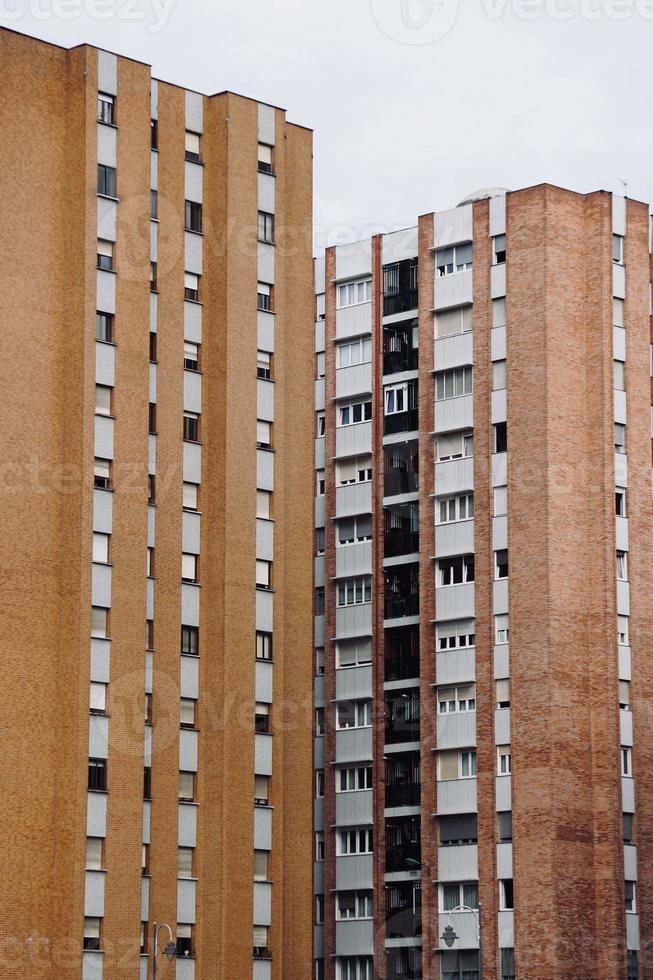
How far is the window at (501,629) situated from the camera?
9944cm

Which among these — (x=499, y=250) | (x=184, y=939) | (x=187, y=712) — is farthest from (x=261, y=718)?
(x=499, y=250)

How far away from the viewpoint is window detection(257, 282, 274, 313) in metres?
86.1

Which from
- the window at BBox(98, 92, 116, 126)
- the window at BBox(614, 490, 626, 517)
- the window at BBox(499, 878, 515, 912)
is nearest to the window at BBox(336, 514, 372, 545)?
the window at BBox(614, 490, 626, 517)

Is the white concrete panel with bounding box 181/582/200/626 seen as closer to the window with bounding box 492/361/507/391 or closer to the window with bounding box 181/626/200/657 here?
the window with bounding box 181/626/200/657

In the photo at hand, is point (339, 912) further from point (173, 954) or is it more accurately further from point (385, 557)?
point (173, 954)

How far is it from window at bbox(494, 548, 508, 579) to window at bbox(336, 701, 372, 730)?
971 cm

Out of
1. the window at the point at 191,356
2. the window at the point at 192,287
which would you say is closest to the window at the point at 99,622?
the window at the point at 191,356

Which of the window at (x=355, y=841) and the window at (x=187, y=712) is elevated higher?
the window at (x=187, y=712)

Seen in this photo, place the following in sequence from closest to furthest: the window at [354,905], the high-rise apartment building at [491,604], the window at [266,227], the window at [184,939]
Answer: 1. the window at [184,939]
2. the window at [266,227]
3. the high-rise apartment building at [491,604]
4. the window at [354,905]

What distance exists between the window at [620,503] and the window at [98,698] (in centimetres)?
3158

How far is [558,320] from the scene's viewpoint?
10125 centimetres

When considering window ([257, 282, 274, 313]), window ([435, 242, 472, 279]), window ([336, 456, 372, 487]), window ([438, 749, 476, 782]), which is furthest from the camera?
window ([336, 456, 372, 487])

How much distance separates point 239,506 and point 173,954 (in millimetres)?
17569

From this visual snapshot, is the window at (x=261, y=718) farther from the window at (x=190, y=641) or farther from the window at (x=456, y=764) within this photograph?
the window at (x=456, y=764)
